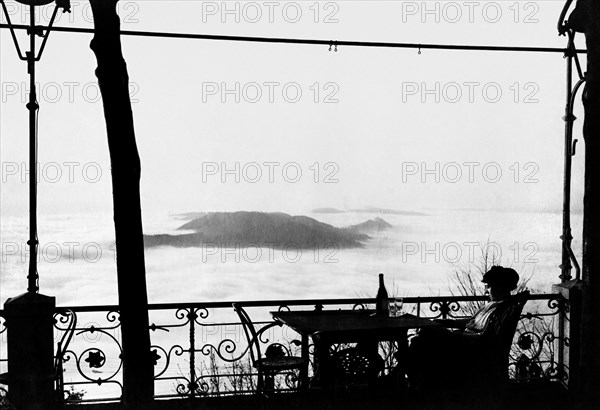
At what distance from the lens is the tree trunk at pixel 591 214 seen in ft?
16.3

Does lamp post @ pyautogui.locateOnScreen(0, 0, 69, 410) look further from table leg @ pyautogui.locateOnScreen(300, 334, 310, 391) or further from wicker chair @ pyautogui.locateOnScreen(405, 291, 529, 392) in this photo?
wicker chair @ pyautogui.locateOnScreen(405, 291, 529, 392)

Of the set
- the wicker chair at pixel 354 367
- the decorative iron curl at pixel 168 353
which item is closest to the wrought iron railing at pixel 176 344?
the decorative iron curl at pixel 168 353

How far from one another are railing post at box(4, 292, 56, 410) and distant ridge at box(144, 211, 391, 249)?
6.04 feet

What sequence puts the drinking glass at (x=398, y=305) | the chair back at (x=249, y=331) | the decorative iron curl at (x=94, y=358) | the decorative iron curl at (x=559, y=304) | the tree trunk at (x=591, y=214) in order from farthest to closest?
1. the decorative iron curl at (x=559, y=304)
2. the drinking glass at (x=398, y=305)
3. the decorative iron curl at (x=94, y=358)
4. the chair back at (x=249, y=331)
5. the tree trunk at (x=591, y=214)

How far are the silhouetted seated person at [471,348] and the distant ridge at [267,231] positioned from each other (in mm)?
2053

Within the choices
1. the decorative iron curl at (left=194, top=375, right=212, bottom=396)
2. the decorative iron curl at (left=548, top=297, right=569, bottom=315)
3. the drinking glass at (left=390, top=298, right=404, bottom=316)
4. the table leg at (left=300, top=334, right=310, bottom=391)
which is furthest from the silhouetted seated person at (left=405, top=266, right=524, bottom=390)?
the decorative iron curl at (left=194, top=375, right=212, bottom=396)

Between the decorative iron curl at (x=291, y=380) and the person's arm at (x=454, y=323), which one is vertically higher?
the person's arm at (x=454, y=323)

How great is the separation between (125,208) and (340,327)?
1772mm

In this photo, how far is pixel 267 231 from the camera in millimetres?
10078

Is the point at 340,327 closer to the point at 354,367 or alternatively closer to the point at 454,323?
the point at 354,367

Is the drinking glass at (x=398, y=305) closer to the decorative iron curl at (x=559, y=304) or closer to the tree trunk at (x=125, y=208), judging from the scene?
the decorative iron curl at (x=559, y=304)

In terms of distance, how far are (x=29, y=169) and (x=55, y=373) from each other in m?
1.54

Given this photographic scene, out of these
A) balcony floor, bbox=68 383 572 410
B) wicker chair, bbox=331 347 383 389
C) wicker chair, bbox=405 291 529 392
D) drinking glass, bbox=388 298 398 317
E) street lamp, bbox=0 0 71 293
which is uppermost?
street lamp, bbox=0 0 71 293

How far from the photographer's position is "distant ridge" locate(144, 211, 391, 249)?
8.03 metres
